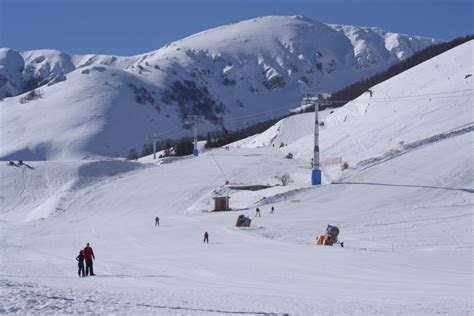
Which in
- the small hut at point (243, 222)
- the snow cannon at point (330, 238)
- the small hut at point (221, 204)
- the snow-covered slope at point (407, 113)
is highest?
the snow-covered slope at point (407, 113)

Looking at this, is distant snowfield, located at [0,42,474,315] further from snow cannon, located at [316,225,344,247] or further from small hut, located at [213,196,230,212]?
small hut, located at [213,196,230,212]

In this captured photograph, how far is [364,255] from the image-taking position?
102 feet

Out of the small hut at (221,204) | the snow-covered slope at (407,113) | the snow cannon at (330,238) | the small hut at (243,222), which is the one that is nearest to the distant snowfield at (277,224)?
the snow-covered slope at (407,113)

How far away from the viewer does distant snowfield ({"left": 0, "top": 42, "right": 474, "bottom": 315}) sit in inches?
695

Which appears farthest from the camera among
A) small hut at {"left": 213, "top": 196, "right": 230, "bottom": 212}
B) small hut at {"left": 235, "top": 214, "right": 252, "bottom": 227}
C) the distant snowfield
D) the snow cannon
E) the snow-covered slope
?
Answer: the snow-covered slope

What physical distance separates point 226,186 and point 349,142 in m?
17.4

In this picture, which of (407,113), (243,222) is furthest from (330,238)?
(407,113)

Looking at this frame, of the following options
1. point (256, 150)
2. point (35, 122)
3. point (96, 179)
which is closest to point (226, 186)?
point (96, 179)

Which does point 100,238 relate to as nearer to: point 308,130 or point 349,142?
point 349,142

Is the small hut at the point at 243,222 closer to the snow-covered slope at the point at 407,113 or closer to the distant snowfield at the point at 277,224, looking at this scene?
the distant snowfield at the point at 277,224

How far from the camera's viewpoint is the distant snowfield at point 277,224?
17641 millimetres

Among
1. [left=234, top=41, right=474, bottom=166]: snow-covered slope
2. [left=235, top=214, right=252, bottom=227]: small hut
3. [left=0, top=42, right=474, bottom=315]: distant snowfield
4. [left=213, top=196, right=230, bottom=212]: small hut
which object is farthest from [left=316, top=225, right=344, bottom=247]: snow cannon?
[left=234, top=41, right=474, bottom=166]: snow-covered slope

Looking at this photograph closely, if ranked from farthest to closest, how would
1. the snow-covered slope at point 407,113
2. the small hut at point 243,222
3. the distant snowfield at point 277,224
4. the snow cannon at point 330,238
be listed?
the snow-covered slope at point 407,113
the small hut at point 243,222
the snow cannon at point 330,238
the distant snowfield at point 277,224

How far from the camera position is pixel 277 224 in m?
44.0
